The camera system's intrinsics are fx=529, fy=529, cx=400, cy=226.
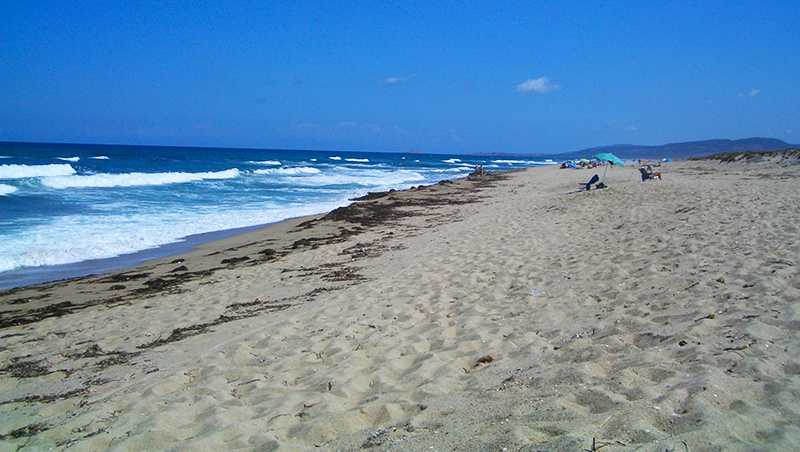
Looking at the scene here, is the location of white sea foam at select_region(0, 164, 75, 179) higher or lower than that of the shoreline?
higher

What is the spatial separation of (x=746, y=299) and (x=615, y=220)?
19.5 feet

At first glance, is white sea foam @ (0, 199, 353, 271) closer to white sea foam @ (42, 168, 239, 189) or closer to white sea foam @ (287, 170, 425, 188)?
white sea foam @ (42, 168, 239, 189)

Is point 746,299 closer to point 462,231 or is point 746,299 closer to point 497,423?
point 497,423

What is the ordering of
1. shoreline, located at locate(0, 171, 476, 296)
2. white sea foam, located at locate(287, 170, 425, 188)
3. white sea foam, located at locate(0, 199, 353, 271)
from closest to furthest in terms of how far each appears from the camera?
shoreline, located at locate(0, 171, 476, 296) < white sea foam, located at locate(0, 199, 353, 271) < white sea foam, located at locate(287, 170, 425, 188)

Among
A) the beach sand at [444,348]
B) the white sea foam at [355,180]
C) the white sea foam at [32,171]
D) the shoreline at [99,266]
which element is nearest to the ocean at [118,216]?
the shoreline at [99,266]

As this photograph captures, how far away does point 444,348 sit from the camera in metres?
4.52

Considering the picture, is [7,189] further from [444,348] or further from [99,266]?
[444,348]

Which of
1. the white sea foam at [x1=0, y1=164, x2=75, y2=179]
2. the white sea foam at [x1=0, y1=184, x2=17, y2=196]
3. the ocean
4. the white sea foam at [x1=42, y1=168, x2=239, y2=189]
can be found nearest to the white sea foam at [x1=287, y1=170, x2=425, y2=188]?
the ocean

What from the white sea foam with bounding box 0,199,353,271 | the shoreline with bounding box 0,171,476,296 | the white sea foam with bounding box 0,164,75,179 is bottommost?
the shoreline with bounding box 0,171,476,296

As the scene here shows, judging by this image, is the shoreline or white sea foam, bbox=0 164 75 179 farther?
white sea foam, bbox=0 164 75 179

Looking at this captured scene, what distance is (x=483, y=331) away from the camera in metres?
4.82

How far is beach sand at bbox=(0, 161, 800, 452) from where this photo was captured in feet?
9.59

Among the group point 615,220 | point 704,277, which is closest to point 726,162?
point 615,220

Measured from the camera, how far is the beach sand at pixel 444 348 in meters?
2.92
